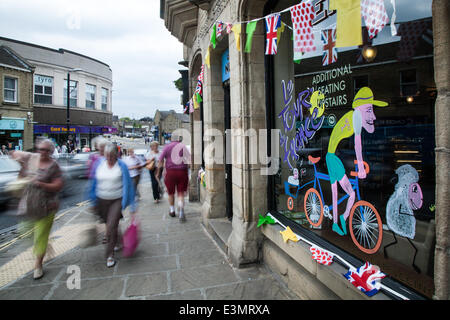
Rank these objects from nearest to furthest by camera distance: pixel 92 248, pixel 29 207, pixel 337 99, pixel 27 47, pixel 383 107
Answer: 1. pixel 383 107
2. pixel 337 99
3. pixel 29 207
4. pixel 92 248
5. pixel 27 47

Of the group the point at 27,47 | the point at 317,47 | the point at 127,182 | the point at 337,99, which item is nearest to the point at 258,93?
the point at 317,47

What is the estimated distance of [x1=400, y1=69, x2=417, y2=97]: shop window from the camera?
205cm

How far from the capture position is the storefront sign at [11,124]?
21705 mm

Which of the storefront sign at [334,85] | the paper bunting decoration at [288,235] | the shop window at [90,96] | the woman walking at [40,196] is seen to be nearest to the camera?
the storefront sign at [334,85]

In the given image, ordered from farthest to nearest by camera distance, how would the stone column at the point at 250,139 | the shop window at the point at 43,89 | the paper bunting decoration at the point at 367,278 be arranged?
the shop window at the point at 43,89, the stone column at the point at 250,139, the paper bunting decoration at the point at 367,278

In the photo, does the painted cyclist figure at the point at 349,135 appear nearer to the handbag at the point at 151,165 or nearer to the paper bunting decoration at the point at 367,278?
the paper bunting decoration at the point at 367,278

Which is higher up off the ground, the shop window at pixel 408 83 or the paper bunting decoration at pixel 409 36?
the paper bunting decoration at pixel 409 36

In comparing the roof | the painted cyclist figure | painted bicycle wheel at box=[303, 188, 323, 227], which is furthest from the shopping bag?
the roof

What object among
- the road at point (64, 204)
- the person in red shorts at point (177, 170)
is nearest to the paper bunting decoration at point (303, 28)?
the person in red shorts at point (177, 170)

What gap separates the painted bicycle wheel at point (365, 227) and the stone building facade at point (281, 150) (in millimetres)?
68

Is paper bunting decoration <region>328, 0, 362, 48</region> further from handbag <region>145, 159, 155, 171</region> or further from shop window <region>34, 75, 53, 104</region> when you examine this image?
shop window <region>34, 75, 53, 104</region>

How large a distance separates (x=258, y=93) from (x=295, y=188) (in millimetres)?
1457

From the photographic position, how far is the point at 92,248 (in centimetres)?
480

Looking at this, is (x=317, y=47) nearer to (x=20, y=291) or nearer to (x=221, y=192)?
(x=221, y=192)
